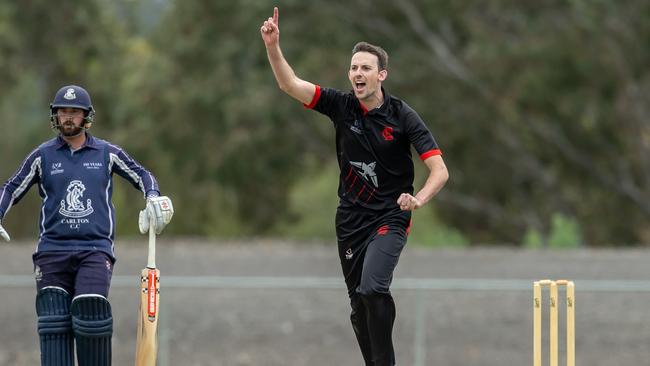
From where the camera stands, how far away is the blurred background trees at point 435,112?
27828 mm

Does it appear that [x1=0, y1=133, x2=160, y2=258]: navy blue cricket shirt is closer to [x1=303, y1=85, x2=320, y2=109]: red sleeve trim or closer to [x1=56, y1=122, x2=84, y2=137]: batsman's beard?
[x1=56, y1=122, x2=84, y2=137]: batsman's beard

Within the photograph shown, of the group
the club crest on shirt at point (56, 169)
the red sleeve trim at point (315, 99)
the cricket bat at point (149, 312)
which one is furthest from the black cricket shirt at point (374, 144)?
the club crest on shirt at point (56, 169)

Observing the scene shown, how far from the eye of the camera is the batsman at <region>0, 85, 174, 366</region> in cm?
654

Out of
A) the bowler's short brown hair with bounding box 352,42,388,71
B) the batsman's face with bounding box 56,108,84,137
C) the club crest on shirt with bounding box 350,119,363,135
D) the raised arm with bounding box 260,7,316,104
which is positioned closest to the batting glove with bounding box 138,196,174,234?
the batsman's face with bounding box 56,108,84,137

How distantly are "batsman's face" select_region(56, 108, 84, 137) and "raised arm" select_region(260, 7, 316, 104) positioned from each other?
104 cm

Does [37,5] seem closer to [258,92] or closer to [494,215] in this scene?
[258,92]

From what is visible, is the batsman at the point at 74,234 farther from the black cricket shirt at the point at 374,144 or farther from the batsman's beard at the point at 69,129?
the black cricket shirt at the point at 374,144

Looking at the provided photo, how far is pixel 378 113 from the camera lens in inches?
273

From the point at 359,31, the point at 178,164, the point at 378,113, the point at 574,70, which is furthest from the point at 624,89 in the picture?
the point at 378,113

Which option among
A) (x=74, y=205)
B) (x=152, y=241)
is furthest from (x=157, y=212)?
(x=74, y=205)

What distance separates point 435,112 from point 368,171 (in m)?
23.3

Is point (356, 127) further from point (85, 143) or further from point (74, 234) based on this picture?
point (74, 234)

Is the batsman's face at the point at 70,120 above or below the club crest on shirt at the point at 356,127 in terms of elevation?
below

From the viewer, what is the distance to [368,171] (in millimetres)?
6938
